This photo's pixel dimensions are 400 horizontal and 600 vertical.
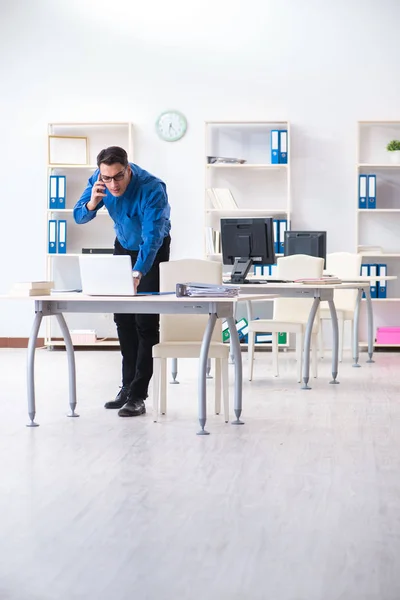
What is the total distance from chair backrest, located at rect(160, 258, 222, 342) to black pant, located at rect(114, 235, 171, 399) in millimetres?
61

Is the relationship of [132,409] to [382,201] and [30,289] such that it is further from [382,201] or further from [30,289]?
[382,201]

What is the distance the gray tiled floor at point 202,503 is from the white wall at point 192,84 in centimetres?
336

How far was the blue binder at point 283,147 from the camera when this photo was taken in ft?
25.5

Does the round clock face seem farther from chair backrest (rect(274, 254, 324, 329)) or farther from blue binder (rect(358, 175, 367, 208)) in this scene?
chair backrest (rect(274, 254, 324, 329))

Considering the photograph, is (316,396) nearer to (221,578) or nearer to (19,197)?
(221,578)

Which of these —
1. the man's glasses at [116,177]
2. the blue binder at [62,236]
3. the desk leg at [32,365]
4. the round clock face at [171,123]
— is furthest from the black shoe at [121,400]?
the round clock face at [171,123]

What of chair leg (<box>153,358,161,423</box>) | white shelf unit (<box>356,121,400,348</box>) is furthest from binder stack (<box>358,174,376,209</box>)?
chair leg (<box>153,358,161,423</box>)

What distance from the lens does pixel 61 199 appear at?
26.1ft

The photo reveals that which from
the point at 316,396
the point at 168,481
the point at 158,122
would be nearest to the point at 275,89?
the point at 158,122

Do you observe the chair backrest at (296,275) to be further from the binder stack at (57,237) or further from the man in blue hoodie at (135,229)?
the binder stack at (57,237)

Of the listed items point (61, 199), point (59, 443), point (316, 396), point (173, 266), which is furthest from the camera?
point (61, 199)

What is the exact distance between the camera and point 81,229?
27.0 ft

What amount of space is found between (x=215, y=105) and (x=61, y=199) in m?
1.57

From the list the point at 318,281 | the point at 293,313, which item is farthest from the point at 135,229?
the point at 293,313
